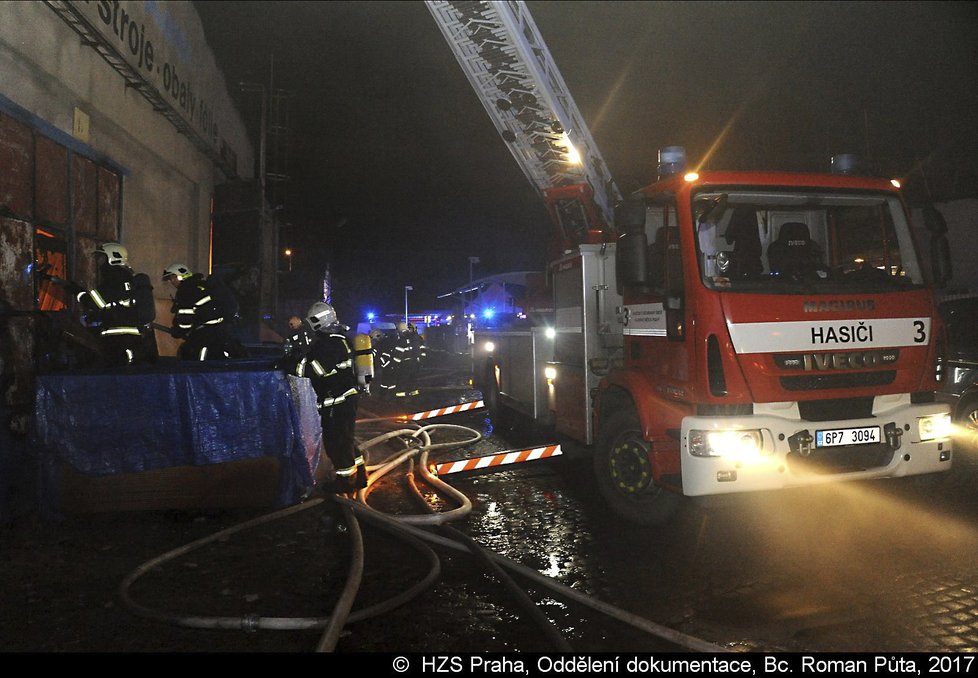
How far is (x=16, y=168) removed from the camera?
6590 millimetres

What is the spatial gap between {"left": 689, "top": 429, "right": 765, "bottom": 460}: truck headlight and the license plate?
447 mm

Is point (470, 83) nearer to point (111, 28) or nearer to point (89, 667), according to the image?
point (111, 28)

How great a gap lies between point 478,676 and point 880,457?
3096 mm

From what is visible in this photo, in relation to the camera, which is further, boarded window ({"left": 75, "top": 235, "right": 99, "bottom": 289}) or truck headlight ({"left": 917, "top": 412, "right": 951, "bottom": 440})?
boarded window ({"left": 75, "top": 235, "right": 99, "bottom": 289})

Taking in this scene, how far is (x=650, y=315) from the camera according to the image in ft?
15.0

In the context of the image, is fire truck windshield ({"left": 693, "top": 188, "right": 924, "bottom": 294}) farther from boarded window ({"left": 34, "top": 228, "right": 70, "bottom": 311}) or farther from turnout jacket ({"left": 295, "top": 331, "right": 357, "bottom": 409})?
boarded window ({"left": 34, "top": 228, "right": 70, "bottom": 311})

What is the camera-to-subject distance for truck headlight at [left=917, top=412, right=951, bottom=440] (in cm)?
414

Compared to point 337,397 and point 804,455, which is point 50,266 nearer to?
point 337,397

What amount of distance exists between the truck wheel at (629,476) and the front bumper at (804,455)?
0.58 meters

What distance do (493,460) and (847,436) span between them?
2943mm

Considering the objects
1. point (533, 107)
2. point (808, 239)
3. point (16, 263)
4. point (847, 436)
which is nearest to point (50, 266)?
point (16, 263)

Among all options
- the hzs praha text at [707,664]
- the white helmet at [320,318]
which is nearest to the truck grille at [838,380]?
the hzs praha text at [707,664]

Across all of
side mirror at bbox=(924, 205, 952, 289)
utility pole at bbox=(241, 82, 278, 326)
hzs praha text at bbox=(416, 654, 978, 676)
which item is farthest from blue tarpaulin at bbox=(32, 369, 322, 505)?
utility pole at bbox=(241, 82, 278, 326)

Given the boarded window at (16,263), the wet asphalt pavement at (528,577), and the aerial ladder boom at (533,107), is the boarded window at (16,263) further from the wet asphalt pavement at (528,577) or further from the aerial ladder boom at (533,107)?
the aerial ladder boom at (533,107)
